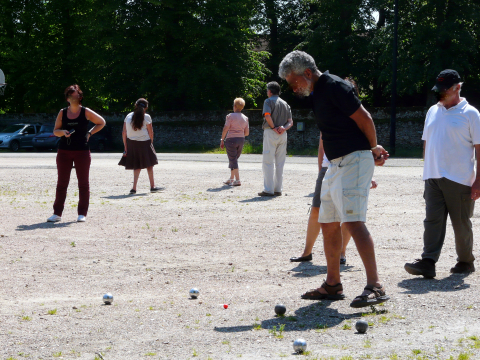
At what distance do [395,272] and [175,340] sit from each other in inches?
115

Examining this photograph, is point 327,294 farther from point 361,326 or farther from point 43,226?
point 43,226

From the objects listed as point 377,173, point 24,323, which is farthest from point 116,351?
point 377,173

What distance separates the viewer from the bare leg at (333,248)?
5309 mm

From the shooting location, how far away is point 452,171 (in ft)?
20.5

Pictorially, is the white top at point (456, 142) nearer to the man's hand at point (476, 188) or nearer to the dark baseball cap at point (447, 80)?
the man's hand at point (476, 188)

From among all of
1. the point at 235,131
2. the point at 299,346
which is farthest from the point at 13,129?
the point at 299,346

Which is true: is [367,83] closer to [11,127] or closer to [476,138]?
[11,127]

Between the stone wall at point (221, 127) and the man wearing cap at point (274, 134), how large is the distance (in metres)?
21.0

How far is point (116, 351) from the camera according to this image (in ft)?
13.3

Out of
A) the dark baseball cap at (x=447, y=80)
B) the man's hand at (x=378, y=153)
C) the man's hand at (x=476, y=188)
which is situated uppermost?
the dark baseball cap at (x=447, y=80)

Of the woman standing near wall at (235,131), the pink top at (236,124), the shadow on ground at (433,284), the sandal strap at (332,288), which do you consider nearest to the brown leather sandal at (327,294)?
the sandal strap at (332,288)

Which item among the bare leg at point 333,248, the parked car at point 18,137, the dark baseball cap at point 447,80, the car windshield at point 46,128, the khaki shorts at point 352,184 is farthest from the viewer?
the car windshield at point 46,128

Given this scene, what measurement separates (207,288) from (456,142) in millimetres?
2838

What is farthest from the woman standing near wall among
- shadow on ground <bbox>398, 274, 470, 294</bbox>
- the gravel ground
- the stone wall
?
the stone wall
